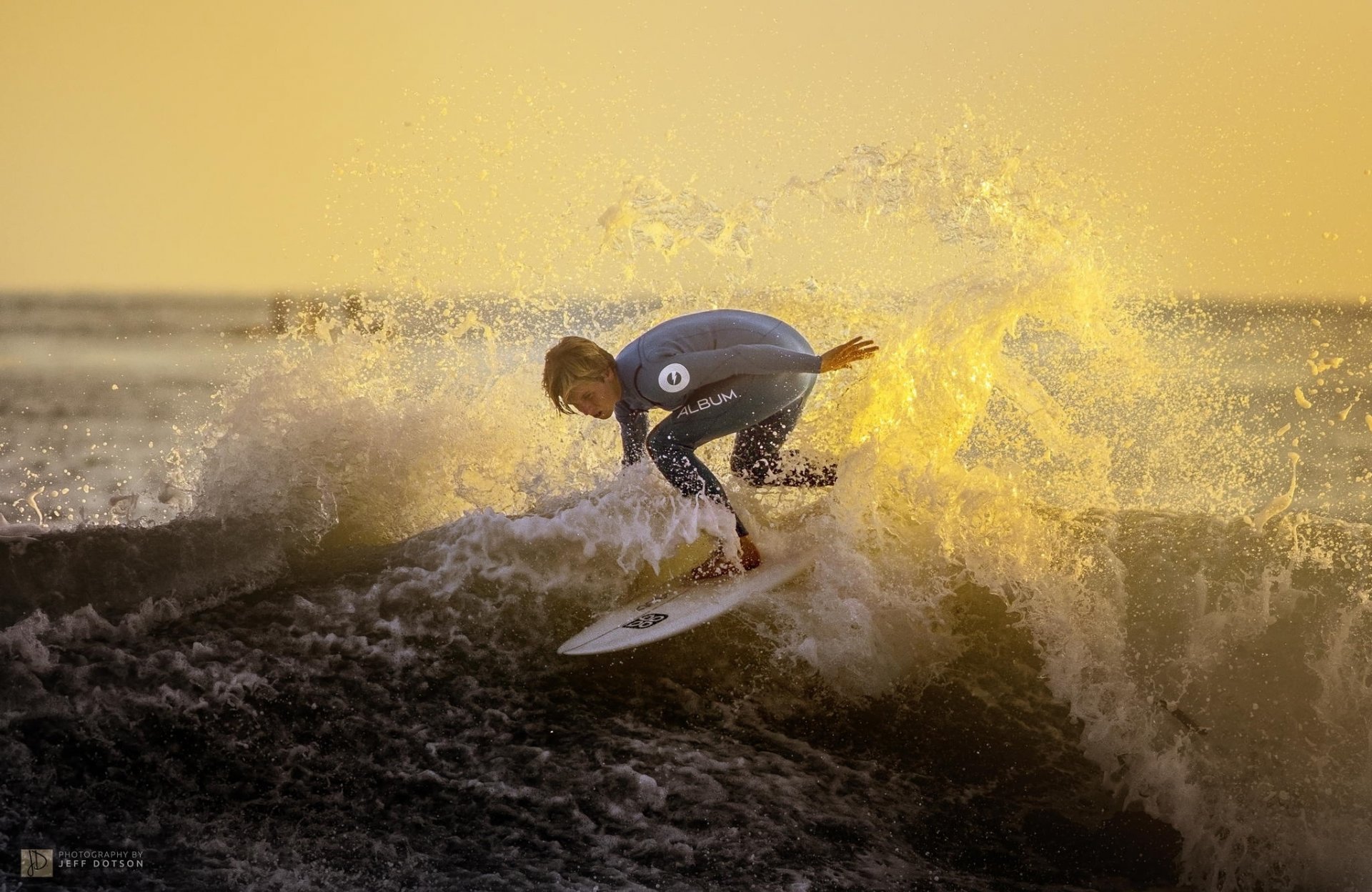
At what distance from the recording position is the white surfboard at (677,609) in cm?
444

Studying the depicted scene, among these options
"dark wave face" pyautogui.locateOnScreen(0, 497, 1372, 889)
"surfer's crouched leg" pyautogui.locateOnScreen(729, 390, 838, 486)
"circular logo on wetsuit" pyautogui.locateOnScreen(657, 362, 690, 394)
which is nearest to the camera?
"dark wave face" pyautogui.locateOnScreen(0, 497, 1372, 889)

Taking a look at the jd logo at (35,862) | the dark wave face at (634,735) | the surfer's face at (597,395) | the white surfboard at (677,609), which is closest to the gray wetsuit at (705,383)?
the surfer's face at (597,395)

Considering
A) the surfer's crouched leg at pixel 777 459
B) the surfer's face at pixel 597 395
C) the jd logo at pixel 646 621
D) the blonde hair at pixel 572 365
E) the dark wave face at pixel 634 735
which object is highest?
the blonde hair at pixel 572 365

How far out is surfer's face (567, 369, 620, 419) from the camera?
432 centimetres

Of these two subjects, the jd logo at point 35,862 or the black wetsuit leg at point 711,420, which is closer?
the jd logo at point 35,862

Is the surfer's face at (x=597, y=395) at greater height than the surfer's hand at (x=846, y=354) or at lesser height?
lesser

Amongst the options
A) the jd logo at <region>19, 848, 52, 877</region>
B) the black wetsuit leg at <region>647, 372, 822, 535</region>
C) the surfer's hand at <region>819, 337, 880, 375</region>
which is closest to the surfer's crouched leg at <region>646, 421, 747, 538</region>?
the black wetsuit leg at <region>647, 372, 822, 535</region>

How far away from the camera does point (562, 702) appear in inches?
164

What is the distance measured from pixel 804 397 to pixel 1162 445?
5229 mm

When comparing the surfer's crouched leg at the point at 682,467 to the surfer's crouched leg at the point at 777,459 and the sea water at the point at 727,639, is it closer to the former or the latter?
the sea water at the point at 727,639

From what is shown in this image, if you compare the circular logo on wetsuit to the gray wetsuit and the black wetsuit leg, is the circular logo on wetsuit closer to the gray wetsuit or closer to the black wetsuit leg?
the gray wetsuit

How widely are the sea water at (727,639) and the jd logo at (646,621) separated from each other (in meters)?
0.16

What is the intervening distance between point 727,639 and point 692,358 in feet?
3.97

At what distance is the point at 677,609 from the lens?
459 cm
